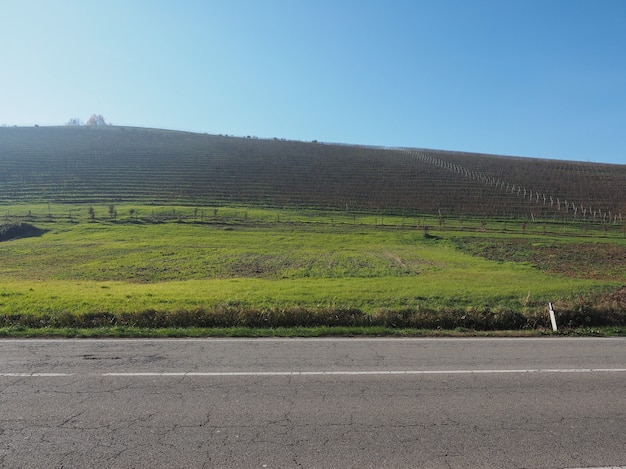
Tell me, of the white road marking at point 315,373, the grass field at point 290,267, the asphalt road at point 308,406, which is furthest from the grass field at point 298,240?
the white road marking at point 315,373

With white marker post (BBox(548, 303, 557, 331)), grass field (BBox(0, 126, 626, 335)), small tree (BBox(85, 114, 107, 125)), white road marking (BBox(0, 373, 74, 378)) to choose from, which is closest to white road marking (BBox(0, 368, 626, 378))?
white road marking (BBox(0, 373, 74, 378))

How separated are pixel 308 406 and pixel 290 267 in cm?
1678

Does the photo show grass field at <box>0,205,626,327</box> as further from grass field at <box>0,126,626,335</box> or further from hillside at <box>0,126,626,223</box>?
hillside at <box>0,126,626,223</box>

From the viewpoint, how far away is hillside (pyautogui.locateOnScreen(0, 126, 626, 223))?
5684 centimetres

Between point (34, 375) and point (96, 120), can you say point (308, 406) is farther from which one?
point (96, 120)

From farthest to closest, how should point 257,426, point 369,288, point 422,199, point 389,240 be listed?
point 422,199
point 389,240
point 369,288
point 257,426

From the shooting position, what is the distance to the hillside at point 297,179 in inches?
2238

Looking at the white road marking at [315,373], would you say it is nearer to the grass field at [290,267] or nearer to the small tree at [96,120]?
the grass field at [290,267]

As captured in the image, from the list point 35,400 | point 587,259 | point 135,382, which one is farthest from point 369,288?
point 587,259

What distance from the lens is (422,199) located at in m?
58.8

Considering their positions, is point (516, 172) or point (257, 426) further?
point (516, 172)

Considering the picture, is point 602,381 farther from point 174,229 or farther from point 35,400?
point 174,229

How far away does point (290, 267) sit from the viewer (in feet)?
74.1

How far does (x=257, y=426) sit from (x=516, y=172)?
281 ft
